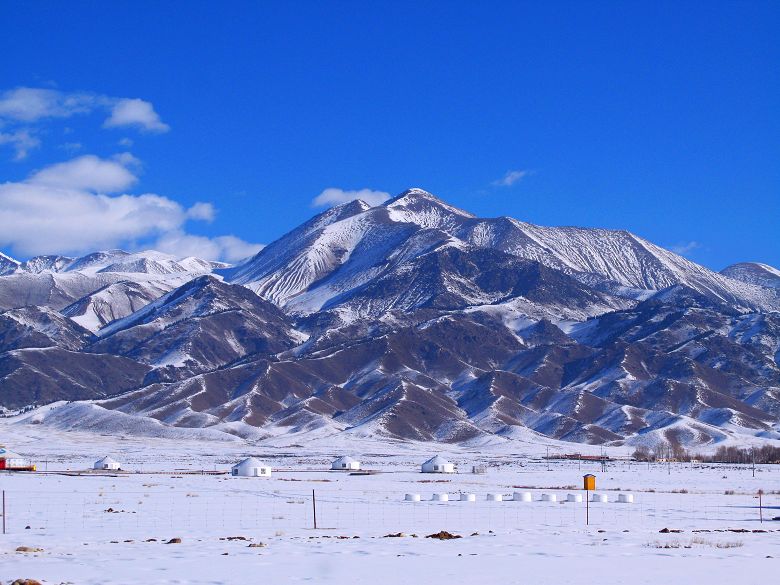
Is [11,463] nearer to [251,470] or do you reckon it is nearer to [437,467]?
[251,470]

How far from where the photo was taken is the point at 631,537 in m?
45.0

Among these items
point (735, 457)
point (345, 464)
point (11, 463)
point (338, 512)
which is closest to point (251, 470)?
point (345, 464)

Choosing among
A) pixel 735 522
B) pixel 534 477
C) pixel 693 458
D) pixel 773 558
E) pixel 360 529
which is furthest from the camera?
pixel 693 458

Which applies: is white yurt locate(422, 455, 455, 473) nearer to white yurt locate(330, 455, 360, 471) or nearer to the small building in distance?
white yurt locate(330, 455, 360, 471)

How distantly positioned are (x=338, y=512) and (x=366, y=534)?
1484cm

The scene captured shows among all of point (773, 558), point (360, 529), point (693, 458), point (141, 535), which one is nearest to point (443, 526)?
point (360, 529)

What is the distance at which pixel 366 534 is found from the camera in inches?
1838

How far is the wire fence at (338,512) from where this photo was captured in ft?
170

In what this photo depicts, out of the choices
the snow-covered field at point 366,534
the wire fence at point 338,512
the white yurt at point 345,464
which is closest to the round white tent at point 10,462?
the snow-covered field at point 366,534

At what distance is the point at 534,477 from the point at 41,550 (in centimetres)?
8154

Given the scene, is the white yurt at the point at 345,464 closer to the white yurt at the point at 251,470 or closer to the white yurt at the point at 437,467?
the white yurt at the point at 437,467

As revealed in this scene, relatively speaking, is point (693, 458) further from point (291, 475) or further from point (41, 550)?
point (41, 550)

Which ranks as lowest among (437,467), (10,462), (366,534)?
(437,467)

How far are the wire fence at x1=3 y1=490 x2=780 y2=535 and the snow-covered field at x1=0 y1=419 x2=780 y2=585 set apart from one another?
0.34 ft
